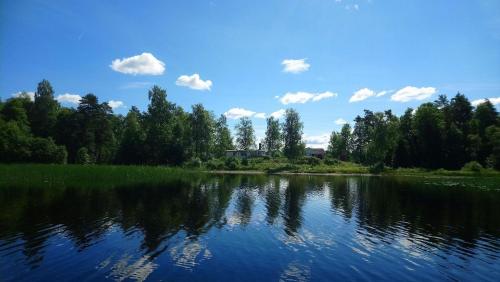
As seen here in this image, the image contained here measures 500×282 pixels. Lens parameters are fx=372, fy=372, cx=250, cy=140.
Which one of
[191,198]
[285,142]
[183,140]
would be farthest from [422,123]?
[191,198]

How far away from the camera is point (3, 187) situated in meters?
45.8

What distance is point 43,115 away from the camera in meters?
111

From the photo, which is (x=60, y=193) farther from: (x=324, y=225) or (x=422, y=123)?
(x=422, y=123)

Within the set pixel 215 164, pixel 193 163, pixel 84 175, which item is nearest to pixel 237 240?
pixel 84 175

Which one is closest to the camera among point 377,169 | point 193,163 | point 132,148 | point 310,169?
point 377,169

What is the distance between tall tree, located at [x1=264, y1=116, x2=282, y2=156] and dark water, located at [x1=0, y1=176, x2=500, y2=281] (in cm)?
12393

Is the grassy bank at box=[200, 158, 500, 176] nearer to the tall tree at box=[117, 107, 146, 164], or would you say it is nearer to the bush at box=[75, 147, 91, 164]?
the tall tree at box=[117, 107, 146, 164]

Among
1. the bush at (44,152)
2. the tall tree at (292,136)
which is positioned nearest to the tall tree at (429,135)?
the tall tree at (292,136)

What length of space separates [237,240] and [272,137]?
143m

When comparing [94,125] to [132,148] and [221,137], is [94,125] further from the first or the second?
[221,137]

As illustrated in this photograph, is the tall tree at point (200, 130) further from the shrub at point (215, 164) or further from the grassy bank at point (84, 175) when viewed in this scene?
the grassy bank at point (84, 175)

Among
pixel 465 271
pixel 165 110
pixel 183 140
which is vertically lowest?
pixel 465 271

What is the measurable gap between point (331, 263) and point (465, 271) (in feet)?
21.3

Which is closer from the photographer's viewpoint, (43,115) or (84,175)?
(84,175)
